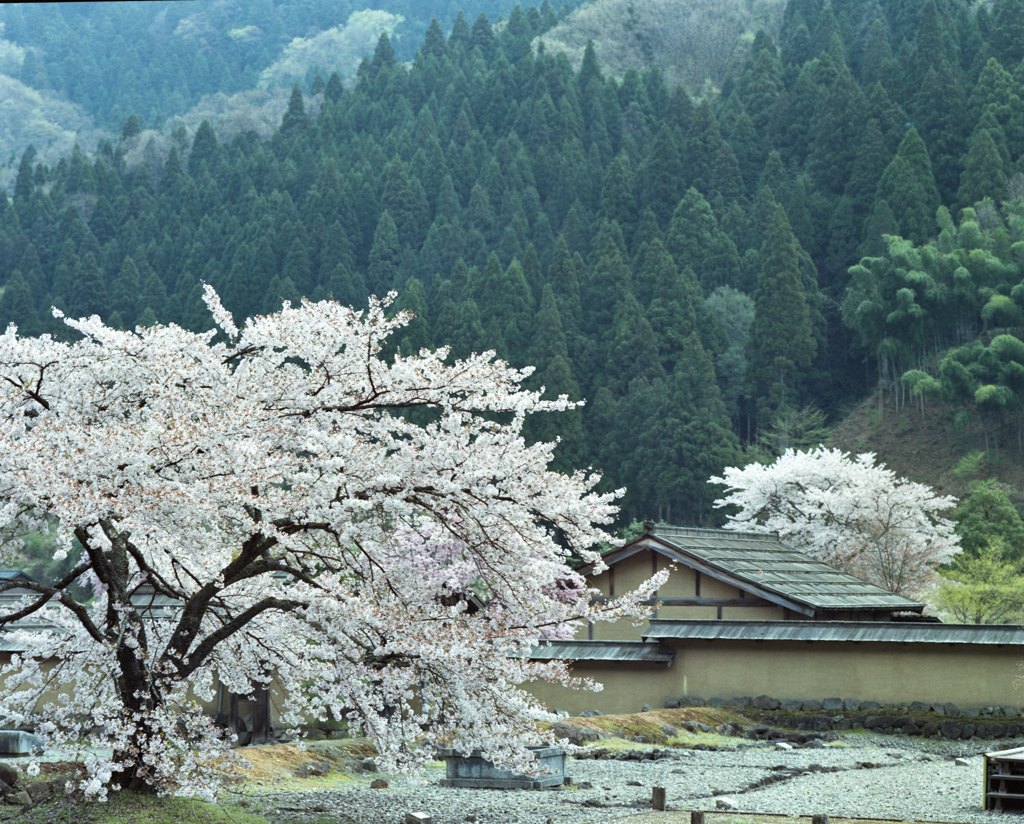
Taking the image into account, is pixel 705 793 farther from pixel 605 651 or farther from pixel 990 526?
pixel 990 526

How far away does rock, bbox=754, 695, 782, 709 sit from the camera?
15.3 metres

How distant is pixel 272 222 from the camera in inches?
2633

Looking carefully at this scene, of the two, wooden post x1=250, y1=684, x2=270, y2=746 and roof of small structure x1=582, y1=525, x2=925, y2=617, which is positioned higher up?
roof of small structure x1=582, y1=525, x2=925, y2=617

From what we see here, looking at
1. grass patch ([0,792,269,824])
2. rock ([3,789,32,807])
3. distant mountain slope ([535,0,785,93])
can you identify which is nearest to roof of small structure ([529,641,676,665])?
grass patch ([0,792,269,824])

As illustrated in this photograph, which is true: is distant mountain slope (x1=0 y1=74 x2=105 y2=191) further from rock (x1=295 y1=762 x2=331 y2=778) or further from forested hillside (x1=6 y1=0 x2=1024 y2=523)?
rock (x1=295 y1=762 x2=331 y2=778)

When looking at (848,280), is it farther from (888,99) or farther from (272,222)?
(272,222)

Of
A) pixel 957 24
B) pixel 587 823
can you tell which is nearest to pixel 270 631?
pixel 587 823

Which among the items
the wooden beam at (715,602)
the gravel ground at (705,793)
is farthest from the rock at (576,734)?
the wooden beam at (715,602)

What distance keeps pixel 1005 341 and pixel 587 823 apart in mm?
37922

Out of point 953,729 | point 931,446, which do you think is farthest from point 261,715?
point 931,446

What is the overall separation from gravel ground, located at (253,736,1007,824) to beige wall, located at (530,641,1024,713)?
74.5 inches

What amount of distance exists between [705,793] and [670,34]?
278 feet

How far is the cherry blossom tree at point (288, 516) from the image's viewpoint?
7.09 metres

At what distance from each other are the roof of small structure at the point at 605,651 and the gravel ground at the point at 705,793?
3380mm
